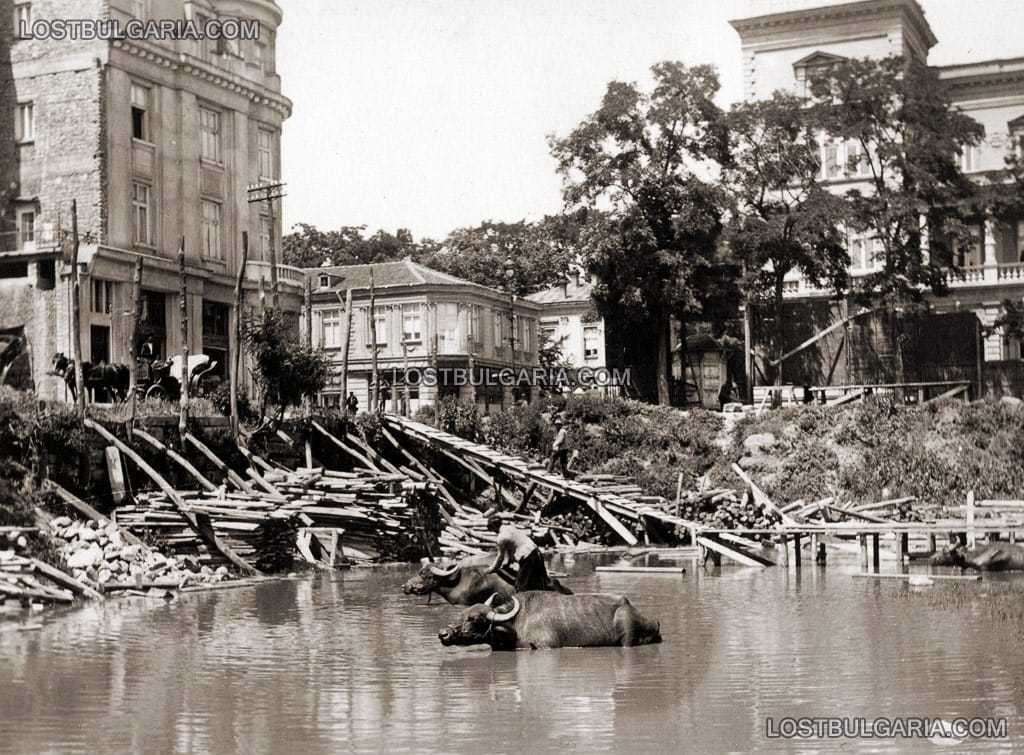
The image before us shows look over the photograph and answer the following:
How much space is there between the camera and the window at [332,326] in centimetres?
6444

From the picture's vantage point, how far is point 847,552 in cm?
3619

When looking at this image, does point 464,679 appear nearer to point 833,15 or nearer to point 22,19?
point 22,19

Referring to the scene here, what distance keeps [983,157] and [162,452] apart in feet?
141

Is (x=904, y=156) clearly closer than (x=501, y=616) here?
No

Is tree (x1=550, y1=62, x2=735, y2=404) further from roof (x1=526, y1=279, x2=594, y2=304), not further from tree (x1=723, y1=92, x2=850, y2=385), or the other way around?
roof (x1=526, y1=279, x2=594, y2=304)

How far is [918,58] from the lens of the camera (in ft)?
190

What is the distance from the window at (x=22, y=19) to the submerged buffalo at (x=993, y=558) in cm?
3462

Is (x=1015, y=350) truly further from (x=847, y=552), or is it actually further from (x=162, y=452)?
(x=162, y=452)

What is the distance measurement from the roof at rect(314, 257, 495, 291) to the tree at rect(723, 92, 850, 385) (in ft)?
55.3

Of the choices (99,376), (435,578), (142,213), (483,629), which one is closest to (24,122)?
(142,213)

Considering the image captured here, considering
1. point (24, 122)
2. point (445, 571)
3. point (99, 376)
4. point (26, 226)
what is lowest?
point (445, 571)

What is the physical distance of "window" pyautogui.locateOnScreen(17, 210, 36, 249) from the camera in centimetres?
4591

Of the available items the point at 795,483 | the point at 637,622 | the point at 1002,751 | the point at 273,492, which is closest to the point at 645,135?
the point at 795,483

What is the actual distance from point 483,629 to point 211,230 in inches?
1417
